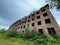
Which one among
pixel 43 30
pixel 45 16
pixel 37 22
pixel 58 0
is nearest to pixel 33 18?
pixel 37 22

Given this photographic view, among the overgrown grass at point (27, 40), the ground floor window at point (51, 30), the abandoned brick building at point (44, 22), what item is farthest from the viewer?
the abandoned brick building at point (44, 22)

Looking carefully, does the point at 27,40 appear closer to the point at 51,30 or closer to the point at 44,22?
the point at 51,30

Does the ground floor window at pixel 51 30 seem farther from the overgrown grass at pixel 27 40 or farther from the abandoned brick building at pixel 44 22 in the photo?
the overgrown grass at pixel 27 40

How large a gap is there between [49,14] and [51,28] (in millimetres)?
3316

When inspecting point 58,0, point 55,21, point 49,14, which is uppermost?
point 58,0

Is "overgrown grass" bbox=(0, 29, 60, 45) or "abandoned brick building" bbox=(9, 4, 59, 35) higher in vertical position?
"abandoned brick building" bbox=(9, 4, 59, 35)

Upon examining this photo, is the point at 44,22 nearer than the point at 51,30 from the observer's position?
No

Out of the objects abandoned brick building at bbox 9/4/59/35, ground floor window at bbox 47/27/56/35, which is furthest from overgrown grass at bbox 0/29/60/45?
abandoned brick building at bbox 9/4/59/35

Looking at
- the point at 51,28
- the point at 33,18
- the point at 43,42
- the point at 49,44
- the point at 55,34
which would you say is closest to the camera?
the point at 49,44

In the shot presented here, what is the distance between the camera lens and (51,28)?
2936cm

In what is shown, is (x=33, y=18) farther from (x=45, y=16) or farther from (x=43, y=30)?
(x=43, y=30)

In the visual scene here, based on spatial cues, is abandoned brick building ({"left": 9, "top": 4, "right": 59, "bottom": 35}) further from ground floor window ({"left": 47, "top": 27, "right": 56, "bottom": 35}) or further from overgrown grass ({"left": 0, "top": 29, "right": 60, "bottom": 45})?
overgrown grass ({"left": 0, "top": 29, "right": 60, "bottom": 45})

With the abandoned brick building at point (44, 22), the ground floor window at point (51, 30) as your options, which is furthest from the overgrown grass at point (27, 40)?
the abandoned brick building at point (44, 22)

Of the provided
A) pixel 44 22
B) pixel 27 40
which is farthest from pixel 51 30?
pixel 27 40
